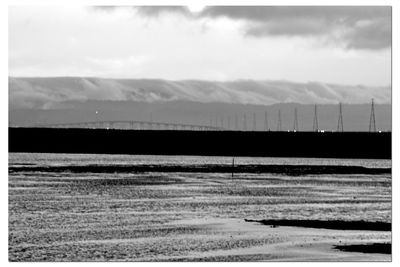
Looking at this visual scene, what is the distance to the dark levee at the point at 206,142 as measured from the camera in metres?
128

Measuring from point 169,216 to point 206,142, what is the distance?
101361 millimetres

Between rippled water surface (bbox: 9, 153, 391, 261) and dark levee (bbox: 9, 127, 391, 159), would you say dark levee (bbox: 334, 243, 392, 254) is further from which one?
dark levee (bbox: 9, 127, 391, 159)

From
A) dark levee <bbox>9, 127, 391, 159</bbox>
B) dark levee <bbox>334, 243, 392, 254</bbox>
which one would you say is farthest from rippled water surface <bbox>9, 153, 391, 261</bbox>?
dark levee <bbox>9, 127, 391, 159</bbox>

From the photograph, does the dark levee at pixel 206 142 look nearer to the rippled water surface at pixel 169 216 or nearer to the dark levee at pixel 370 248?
the rippled water surface at pixel 169 216

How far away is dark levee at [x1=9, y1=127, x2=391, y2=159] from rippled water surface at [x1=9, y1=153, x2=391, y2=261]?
6870cm

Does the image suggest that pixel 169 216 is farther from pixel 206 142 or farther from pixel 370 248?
pixel 206 142

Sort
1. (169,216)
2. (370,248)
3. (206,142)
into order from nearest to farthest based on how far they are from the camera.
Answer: (370,248), (169,216), (206,142)

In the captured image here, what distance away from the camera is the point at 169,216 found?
118ft

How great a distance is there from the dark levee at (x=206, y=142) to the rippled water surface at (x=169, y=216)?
2705 inches

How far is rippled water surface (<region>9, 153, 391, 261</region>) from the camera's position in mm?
25969

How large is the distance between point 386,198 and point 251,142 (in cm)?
8649

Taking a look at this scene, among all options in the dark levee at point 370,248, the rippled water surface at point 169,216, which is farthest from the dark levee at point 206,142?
the dark levee at point 370,248

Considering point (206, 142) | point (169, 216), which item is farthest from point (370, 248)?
point (206, 142)
